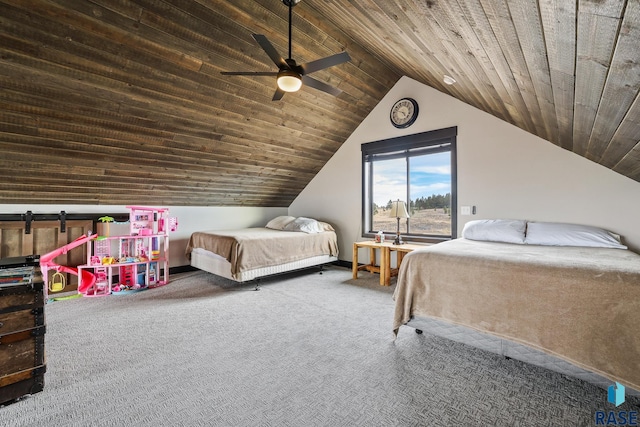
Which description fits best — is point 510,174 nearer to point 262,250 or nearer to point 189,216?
point 262,250

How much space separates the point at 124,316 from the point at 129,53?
258 cm

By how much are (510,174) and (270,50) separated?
323cm

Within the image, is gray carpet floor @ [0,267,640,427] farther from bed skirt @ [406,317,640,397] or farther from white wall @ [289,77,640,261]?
white wall @ [289,77,640,261]

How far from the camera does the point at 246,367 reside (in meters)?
1.97

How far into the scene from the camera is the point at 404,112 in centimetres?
449

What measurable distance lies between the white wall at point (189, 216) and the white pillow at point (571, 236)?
463 centimetres

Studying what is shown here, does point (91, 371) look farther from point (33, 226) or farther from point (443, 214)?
point (443, 214)

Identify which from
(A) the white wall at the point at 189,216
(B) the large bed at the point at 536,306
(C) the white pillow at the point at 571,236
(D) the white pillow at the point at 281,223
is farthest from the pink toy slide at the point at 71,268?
(C) the white pillow at the point at 571,236

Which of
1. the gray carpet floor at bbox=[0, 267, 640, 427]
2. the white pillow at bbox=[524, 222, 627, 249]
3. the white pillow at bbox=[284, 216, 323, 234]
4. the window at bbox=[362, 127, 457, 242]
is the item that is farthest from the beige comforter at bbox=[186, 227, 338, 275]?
the white pillow at bbox=[524, 222, 627, 249]

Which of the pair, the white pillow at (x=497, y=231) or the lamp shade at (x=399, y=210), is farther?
the lamp shade at (x=399, y=210)

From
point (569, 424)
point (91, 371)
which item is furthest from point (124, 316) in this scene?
point (569, 424)

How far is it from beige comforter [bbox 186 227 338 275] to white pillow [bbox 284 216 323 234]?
0.39 feet

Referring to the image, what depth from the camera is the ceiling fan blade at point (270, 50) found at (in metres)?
2.16

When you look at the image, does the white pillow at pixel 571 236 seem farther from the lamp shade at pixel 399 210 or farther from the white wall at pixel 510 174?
the lamp shade at pixel 399 210
